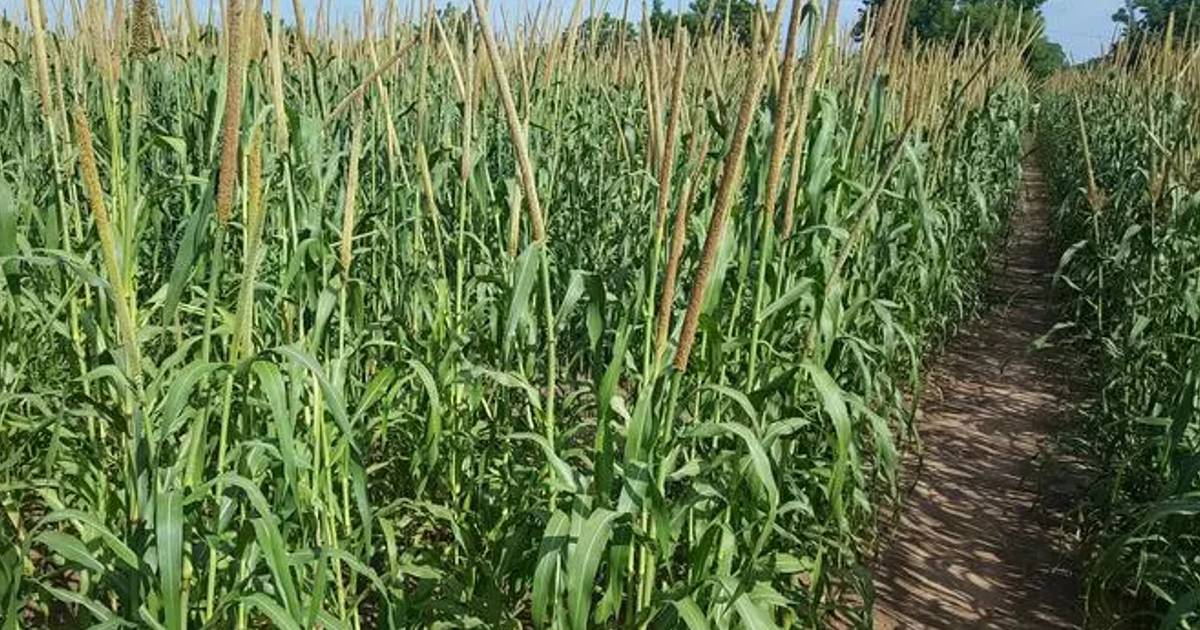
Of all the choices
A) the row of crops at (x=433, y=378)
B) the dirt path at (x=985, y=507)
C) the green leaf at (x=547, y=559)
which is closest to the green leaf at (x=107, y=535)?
the row of crops at (x=433, y=378)

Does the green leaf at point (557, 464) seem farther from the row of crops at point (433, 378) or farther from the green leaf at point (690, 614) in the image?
the green leaf at point (690, 614)

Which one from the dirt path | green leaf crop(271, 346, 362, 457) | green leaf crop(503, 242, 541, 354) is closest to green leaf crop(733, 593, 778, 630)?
green leaf crop(503, 242, 541, 354)

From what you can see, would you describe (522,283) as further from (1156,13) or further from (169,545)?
(1156,13)

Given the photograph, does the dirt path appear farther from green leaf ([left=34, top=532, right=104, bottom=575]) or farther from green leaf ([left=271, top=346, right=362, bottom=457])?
green leaf ([left=34, top=532, right=104, bottom=575])

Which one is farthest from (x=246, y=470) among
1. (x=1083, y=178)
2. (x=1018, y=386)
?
(x=1083, y=178)

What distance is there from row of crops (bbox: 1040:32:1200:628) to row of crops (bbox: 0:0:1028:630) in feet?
2.54

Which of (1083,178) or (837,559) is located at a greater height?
(1083,178)

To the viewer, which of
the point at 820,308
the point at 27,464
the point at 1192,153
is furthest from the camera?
the point at 1192,153

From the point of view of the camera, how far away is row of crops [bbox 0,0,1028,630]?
66.8 inches

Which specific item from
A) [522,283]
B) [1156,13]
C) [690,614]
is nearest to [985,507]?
[690,614]

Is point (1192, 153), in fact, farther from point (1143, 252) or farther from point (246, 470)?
point (246, 470)

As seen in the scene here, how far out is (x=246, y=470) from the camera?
1.81 meters

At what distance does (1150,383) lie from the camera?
3.97 metres

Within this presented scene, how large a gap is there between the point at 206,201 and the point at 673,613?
1.12m
